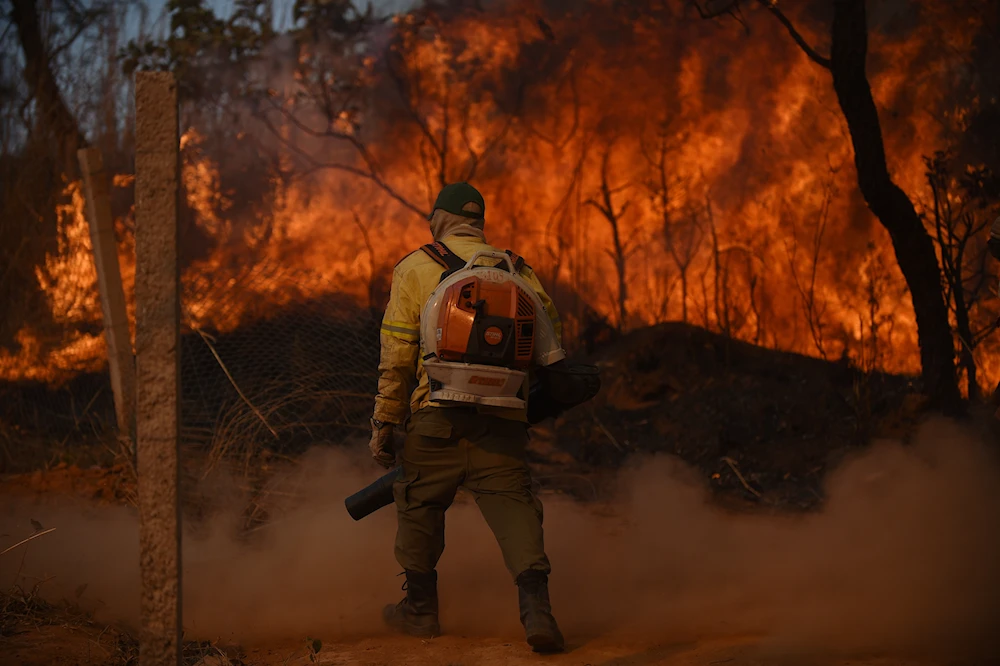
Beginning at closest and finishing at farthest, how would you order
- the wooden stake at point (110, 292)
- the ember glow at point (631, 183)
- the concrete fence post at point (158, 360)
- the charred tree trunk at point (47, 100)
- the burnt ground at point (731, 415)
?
the concrete fence post at point (158, 360) < the wooden stake at point (110, 292) < the burnt ground at point (731, 415) < the charred tree trunk at point (47, 100) < the ember glow at point (631, 183)

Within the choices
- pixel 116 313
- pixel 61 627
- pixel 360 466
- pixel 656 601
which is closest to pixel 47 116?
pixel 116 313

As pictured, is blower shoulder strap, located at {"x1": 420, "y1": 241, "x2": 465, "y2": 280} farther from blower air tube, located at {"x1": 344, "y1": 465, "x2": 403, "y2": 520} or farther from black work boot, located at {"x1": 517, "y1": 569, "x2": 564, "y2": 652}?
black work boot, located at {"x1": 517, "y1": 569, "x2": 564, "y2": 652}

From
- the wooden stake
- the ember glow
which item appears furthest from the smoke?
the ember glow

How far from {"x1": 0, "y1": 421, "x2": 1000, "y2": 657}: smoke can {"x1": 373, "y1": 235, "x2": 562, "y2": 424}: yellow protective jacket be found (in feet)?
3.60

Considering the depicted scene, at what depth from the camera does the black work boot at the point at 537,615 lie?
12.4 feet

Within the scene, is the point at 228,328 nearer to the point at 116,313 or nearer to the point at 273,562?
the point at 116,313

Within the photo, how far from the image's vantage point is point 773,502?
23.3 ft

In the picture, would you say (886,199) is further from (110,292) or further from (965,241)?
(110,292)

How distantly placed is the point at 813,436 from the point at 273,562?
4.74m

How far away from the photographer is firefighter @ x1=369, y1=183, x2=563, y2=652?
3.94 metres

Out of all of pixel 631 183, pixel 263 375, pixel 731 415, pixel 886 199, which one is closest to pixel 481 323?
pixel 263 375

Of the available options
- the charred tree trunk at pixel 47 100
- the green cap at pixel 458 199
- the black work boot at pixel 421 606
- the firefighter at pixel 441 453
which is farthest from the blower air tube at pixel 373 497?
the charred tree trunk at pixel 47 100

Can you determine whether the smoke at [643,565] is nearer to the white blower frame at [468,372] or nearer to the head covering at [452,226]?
the white blower frame at [468,372]

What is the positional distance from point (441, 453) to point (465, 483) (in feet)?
0.56
